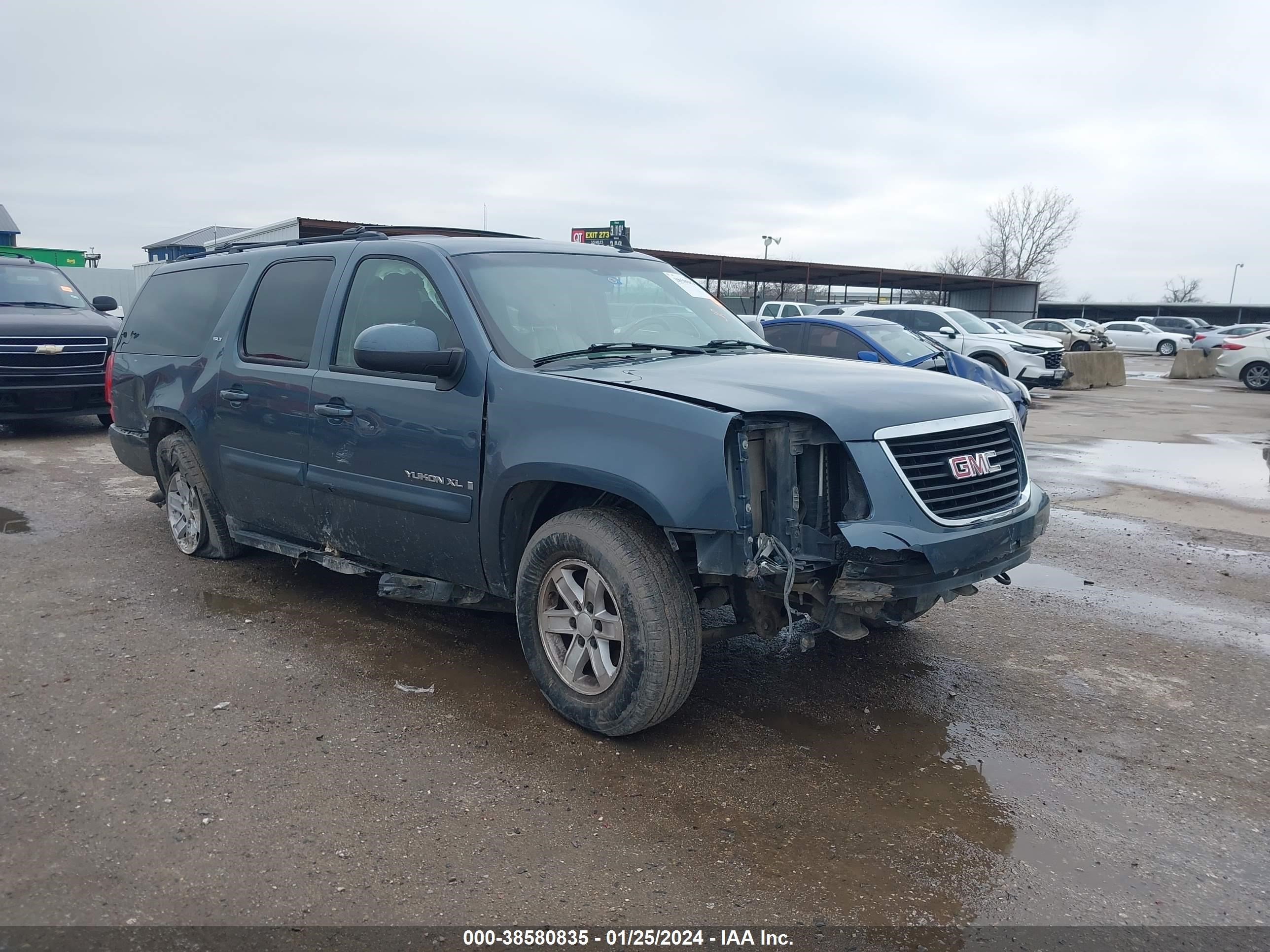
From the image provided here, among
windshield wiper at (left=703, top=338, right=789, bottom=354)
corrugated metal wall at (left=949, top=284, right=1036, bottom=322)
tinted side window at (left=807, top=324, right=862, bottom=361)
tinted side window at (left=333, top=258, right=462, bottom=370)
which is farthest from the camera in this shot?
corrugated metal wall at (left=949, top=284, right=1036, bottom=322)

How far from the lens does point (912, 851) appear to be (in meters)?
2.94

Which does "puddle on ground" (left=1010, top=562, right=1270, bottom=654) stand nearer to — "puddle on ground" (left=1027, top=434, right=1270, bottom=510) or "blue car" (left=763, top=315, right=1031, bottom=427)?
"puddle on ground" (left=1027, top=434, right=1270, bottom=510)

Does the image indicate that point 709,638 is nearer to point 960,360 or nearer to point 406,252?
point 406,252

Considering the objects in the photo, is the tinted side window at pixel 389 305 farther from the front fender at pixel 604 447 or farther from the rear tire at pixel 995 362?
the rear tire at pixel 995 362

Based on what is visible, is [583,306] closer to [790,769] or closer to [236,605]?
[790,769]

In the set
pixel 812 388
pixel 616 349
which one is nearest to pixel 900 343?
pixel 616 349

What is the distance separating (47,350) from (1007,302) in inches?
1891

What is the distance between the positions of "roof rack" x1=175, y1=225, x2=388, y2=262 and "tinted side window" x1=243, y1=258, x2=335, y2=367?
0.53ft

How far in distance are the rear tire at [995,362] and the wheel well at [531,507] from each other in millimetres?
16719

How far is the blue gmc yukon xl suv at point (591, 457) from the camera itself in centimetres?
325

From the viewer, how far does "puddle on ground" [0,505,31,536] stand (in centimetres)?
650

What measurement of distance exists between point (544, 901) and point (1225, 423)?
15695 millimetres

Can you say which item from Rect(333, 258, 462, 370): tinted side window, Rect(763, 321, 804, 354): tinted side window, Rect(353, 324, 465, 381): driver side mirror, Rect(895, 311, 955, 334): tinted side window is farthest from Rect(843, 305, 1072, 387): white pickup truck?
Rect(353, 324, 465, 381): driver side mirror

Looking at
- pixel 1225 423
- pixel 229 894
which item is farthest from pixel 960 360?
pixel 229 894
